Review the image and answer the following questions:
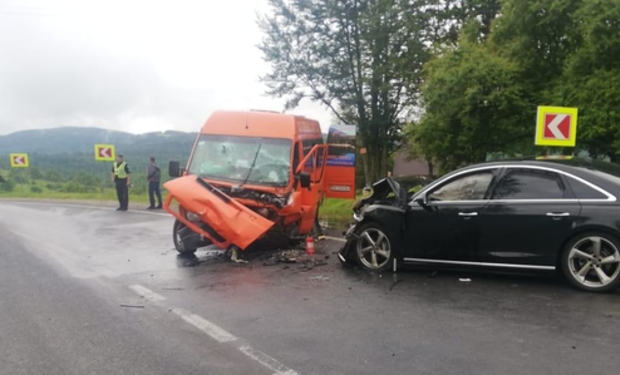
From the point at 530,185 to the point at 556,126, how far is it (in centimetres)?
305

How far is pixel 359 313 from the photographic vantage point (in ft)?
18.9

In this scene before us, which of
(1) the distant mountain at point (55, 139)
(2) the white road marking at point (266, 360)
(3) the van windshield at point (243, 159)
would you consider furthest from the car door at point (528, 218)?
(1) the distant mountain at point (55, 139)

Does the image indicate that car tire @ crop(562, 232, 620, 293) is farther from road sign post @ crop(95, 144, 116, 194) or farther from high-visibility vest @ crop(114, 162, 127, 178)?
road sign post @ crop(95, 144, 116, 194)

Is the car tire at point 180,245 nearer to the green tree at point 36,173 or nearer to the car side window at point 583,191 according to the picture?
the car side window at point 583,191

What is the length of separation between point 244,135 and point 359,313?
17.0 feet

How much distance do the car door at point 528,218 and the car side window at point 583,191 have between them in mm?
57

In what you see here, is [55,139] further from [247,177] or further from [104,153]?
[247,177]

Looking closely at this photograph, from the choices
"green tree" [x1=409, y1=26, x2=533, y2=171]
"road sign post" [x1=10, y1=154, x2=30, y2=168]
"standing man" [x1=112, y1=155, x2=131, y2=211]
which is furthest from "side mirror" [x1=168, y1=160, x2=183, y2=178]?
"road sign post" [x1=10, y1=154, x2=30, y2=168]

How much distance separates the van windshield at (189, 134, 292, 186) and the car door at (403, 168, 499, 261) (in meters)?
2.89

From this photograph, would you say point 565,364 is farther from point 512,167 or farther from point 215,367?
point 512,167

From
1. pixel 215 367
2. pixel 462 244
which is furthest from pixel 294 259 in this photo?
pixel 215 367

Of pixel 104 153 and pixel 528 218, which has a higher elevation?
pixel 104 153

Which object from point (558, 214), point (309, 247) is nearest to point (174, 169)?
point (309, 247)

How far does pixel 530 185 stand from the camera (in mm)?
6719
